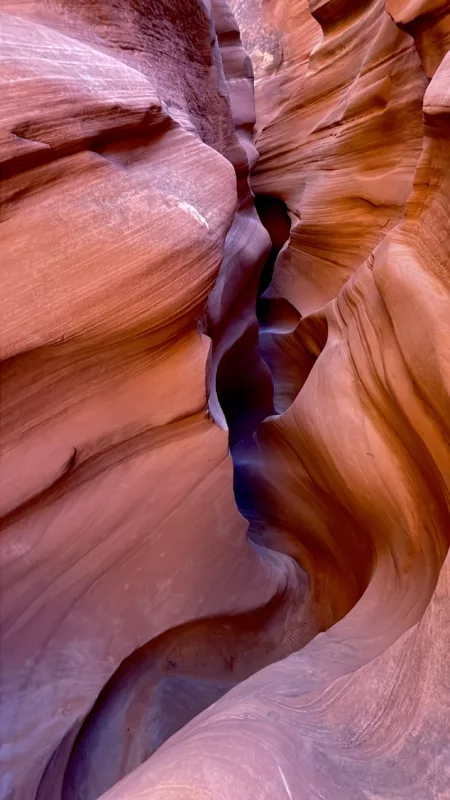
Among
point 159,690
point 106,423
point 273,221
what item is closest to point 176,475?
point 106,423

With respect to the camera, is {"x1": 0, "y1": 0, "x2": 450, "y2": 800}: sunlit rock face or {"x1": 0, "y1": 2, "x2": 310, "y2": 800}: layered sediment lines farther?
{"x1": 0, "y1": 2, "x2": 310, "y2": 800}: layered sediment lines

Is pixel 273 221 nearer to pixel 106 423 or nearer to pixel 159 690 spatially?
pixel 106 423

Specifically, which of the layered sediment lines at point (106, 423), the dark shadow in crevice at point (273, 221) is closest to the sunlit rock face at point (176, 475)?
the layered sediment lines at point (106, 423)

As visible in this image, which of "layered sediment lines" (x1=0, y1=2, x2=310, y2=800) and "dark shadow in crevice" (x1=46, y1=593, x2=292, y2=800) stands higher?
"layered sediment lines" (x1=0, y1=2, x2=310, y2=800)

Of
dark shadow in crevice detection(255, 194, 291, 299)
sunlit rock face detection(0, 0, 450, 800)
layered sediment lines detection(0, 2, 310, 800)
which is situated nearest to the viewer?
sunlit rock face detection(0, 0, 450, 800)

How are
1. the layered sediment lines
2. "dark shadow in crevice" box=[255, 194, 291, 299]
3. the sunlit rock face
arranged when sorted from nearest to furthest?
the sunlit rock face, the layered sediment lines, "dark shadow in crevice" box=[255, 194, 291, 299]

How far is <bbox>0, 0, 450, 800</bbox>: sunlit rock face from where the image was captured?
104 cm

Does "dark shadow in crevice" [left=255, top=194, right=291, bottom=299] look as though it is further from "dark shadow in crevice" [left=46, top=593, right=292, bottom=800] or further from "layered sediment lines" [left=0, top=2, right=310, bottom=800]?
"dark shadow in crevice" [left=46, top=593, right=292, bottom=800]

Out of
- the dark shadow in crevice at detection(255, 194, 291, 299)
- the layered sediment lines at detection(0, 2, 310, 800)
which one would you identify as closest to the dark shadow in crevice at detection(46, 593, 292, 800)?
the layered sediment lines at detection(0, 2, 310, 800)

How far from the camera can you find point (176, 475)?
1.81m

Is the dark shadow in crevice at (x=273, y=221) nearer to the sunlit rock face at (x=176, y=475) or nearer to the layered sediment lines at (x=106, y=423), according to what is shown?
the sunlit rock face at (x=176, y=475)

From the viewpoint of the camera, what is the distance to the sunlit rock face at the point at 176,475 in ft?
3.40

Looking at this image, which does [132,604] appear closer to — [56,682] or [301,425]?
[56,682]

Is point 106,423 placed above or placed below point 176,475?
above
